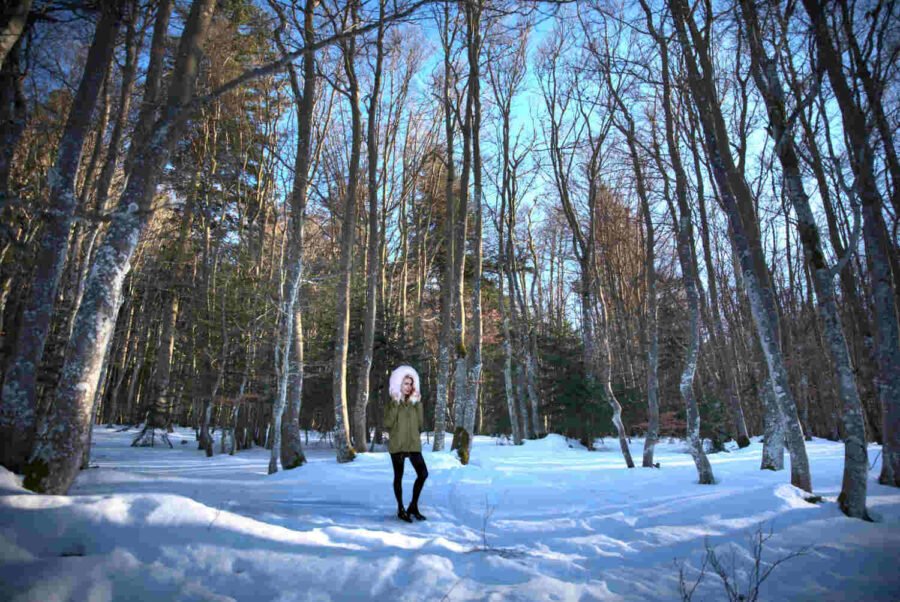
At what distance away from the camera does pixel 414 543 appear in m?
4.07

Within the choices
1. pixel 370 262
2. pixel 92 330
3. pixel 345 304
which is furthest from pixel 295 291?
pixel 92 330

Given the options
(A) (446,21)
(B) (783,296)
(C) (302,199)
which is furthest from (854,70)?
(B) (783,296)

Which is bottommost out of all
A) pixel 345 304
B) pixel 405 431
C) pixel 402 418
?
pixel 405 431

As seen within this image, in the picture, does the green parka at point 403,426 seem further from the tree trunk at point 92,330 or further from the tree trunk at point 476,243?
the tree trunk at point 476,243

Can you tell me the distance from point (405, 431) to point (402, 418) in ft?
0.49

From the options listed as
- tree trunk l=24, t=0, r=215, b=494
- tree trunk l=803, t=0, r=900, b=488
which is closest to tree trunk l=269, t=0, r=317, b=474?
tree trunk l=24, t=0, r=215, b=494

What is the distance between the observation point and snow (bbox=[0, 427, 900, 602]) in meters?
2.99

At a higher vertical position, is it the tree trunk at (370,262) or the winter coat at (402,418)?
the tree trunk at (370,262)

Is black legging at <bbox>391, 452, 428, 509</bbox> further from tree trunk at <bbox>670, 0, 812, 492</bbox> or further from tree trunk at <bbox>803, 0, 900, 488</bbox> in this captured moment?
tree trunk at <bbox>670, 0, 812, 492</bbox>

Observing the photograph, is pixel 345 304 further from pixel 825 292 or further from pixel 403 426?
pixel 825 292

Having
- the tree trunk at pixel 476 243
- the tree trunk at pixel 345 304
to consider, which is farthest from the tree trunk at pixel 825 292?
the tree trunk at pixel 345 304

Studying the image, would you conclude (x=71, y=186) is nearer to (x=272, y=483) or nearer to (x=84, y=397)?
(x=84, y=397)

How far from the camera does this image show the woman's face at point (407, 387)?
209 inches

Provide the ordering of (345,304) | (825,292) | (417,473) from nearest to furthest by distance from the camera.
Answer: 1. (417,473)
2. (825,292)
3. (345,304)
